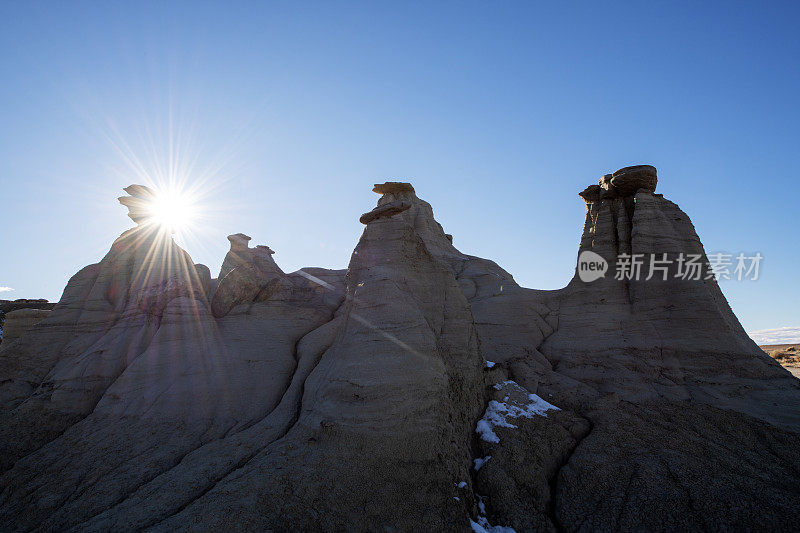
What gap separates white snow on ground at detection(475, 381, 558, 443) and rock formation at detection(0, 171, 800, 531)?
75 mm

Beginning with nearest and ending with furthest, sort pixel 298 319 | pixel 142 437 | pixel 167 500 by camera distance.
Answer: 1. pixel 167 500
2. pixel 142 437
3. pixel 298 319

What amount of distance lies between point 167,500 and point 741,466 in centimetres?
1151

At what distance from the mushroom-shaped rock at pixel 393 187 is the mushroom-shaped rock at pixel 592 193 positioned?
14.8 m

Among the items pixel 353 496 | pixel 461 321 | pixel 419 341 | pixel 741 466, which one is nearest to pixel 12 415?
pixel 353 496

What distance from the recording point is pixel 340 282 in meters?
18.6

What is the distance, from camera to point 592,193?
17172 millimetres

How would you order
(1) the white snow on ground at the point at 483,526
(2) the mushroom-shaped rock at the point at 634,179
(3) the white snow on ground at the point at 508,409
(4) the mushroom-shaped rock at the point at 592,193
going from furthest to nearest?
(4) the mushroom-shaped rock at the point at 592,193, (2) the mushroom-shaped rock at the point at 634,179, (3) the white snow on ground at the point at 508,409, (1) the white snow on ground at the point at 483,526

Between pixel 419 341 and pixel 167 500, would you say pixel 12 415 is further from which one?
pixel 419 341

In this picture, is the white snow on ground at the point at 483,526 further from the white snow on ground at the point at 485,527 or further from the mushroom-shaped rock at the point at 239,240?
the mushroom-shaped rock at the point at 239,240

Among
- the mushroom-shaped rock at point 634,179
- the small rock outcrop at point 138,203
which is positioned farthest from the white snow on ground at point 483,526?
the small rock outcrop at point 138,203

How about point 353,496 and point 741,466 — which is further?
point 741,466

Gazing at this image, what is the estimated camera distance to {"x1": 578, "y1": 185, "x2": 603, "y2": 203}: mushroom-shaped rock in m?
17.0

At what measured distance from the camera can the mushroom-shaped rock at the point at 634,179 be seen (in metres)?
15.5

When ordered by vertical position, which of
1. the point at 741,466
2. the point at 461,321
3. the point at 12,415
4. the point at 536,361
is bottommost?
the point at 12,415
